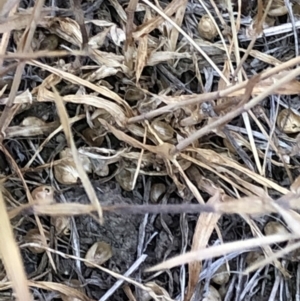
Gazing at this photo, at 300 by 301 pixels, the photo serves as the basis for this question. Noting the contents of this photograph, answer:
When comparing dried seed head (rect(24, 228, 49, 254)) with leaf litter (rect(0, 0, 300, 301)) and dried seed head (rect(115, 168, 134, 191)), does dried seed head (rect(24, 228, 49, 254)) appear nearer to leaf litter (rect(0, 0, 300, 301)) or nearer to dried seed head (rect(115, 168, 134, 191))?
leaf litter (rect(0, 0, 300, 301))

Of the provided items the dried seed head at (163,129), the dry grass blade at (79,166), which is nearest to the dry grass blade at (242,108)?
the dried seed head at (163,129)

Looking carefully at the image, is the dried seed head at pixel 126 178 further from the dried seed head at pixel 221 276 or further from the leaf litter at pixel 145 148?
the dried seed head at pixel 221 276

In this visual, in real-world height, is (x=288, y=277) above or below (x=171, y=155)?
below

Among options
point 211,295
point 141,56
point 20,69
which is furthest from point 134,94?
point 211,295

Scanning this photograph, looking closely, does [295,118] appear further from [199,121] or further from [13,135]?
[13,135]

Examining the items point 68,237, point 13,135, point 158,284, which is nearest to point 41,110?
point 13,135

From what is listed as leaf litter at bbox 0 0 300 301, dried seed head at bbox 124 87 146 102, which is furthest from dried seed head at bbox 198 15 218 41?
dried seed head at bbox 124 87 146 102

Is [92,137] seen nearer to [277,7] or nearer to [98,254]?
[98,254]
